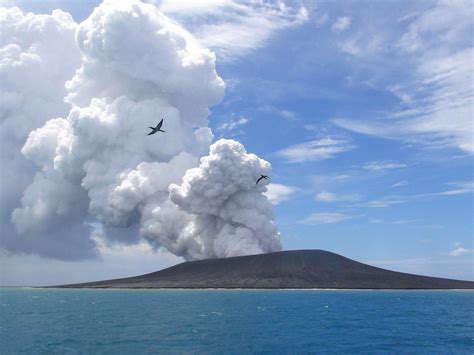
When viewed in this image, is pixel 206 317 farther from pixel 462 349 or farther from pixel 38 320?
pixel 462 349

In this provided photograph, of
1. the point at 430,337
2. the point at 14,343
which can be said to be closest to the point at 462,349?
the point at 430,337

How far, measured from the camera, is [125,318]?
3452 inches

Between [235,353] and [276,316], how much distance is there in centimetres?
4120

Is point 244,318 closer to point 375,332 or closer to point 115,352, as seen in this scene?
point 375,332

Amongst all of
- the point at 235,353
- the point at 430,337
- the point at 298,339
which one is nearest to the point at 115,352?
the point at 235,353

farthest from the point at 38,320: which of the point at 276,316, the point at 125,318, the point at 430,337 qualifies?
the point at 430,337

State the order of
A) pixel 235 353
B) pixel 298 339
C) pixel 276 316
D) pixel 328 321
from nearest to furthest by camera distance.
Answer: pixel 235 353
pixel 298 339
pixel 328 321
pixel 276 316

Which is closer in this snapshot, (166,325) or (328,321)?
(166,325)

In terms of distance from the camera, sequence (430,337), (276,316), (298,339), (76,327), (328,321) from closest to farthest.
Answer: (298,339)
(430,337)
(76,327)
(328,321)
(276,316)

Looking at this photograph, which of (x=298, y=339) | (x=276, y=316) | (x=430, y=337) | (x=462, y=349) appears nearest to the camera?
(x=462, y=349)

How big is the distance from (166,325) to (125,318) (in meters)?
14.6

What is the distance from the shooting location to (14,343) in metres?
60.3

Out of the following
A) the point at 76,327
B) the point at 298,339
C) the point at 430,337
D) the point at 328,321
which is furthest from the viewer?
the point at 328,321

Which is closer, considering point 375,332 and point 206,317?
point 375,332
